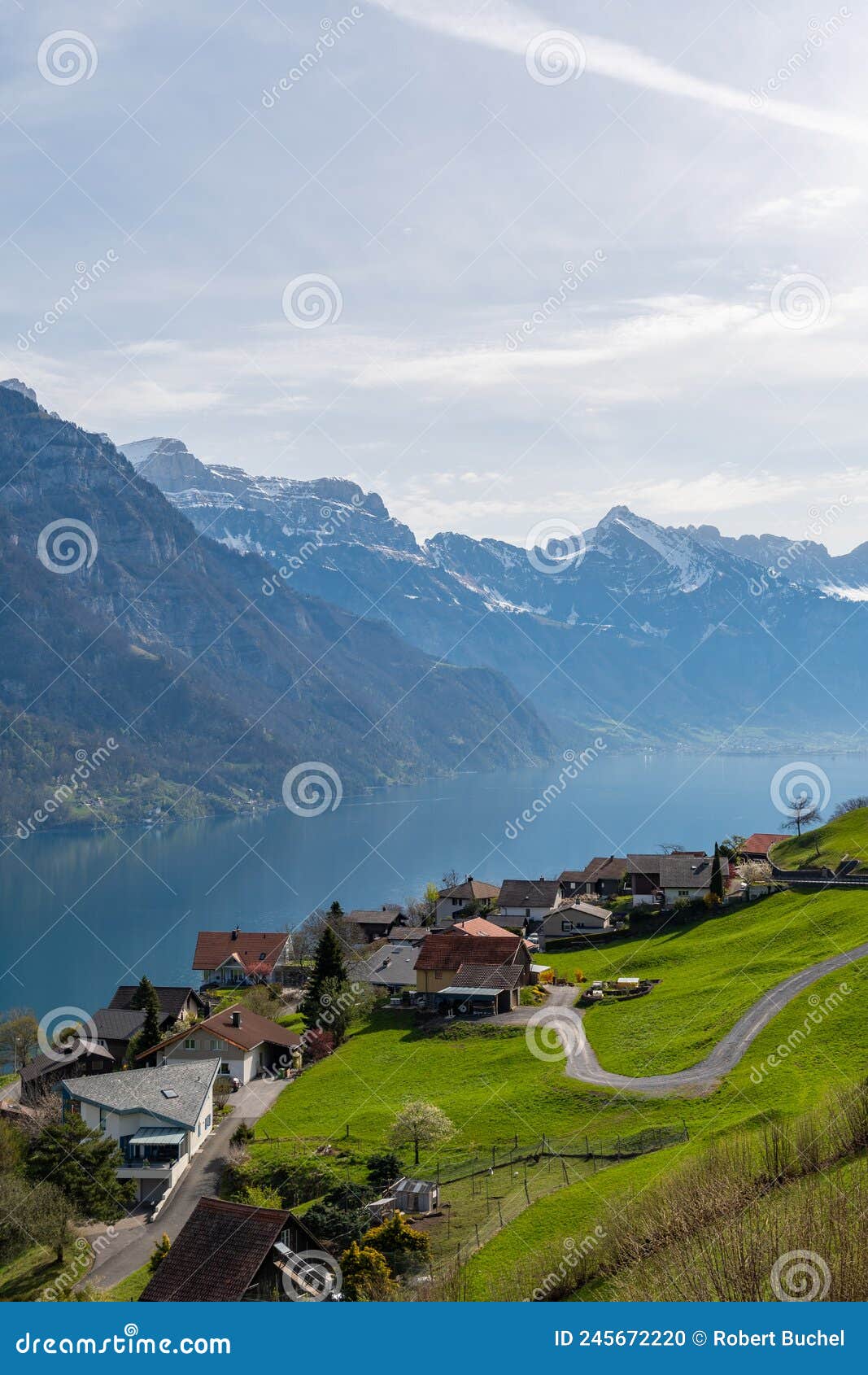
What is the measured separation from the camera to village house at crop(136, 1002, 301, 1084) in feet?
178

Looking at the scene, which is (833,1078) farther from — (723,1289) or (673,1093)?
(723,1289)

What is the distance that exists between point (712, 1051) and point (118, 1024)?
3583cm

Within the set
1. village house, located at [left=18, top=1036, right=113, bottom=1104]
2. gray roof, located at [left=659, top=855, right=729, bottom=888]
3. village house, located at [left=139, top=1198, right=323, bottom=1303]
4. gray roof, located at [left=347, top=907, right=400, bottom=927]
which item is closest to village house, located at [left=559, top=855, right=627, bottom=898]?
gray roof, located at [left=659, top=855, right=729, bottom=888]

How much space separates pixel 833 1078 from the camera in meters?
33.3

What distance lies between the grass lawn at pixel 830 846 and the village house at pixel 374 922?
35528mm

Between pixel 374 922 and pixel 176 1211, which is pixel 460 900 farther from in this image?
pixel 176 1211

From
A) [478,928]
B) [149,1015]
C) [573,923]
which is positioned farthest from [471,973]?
[149,1015]

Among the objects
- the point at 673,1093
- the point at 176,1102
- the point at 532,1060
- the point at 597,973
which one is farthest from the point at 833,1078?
the point at 597,973

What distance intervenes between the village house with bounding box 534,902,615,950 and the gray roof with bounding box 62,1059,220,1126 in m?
33.7

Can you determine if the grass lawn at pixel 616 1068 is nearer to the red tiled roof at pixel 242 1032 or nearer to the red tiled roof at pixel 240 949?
the red tiled roof at pixel 242 1032

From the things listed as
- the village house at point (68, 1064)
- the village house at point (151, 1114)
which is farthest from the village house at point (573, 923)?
the village house at point (151, 1114)

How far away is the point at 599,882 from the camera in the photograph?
9538 cm

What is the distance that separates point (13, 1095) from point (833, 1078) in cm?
4189

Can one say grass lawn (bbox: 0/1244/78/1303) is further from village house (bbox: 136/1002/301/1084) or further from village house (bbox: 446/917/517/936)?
village house (bbox: 446/917/517/936)
